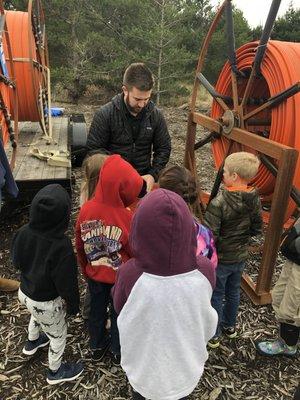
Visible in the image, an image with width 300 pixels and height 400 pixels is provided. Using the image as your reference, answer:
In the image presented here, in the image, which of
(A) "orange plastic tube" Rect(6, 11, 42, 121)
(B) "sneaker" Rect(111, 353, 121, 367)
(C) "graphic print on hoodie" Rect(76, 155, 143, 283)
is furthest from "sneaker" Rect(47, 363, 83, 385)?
(A) "orange plastic tube" Rect(6, 11, 42, 121)

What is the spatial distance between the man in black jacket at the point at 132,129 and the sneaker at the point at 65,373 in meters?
1.52

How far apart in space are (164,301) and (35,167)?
359 centimetres

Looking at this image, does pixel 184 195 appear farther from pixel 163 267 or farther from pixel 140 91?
pixel 140 91

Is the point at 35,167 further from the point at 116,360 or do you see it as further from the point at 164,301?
the point at 164,301

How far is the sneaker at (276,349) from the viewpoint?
2.90m

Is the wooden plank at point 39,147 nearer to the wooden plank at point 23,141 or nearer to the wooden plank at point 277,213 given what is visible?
the wooden plank at point 23,141

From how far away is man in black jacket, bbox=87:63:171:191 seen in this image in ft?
10.3

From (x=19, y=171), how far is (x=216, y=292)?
9.48 ft

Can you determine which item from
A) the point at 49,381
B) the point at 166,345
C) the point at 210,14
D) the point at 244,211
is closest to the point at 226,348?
the point at 244,211

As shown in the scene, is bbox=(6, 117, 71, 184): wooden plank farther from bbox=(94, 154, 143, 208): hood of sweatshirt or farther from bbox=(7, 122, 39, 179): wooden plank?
bbox=(94, 154, 143, 208): hood of sweatshirt

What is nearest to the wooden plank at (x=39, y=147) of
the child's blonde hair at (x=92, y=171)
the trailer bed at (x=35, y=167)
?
the trailer bed at (x=35, y=167)

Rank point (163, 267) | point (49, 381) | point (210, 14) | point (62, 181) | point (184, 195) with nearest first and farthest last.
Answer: point (163, 267)
point (184, 195)
point (49, 381)
point (62, 181)
point (210, 14)

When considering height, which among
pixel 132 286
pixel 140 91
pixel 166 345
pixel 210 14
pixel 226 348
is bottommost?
pixel 226 348

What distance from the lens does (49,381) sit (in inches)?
101
